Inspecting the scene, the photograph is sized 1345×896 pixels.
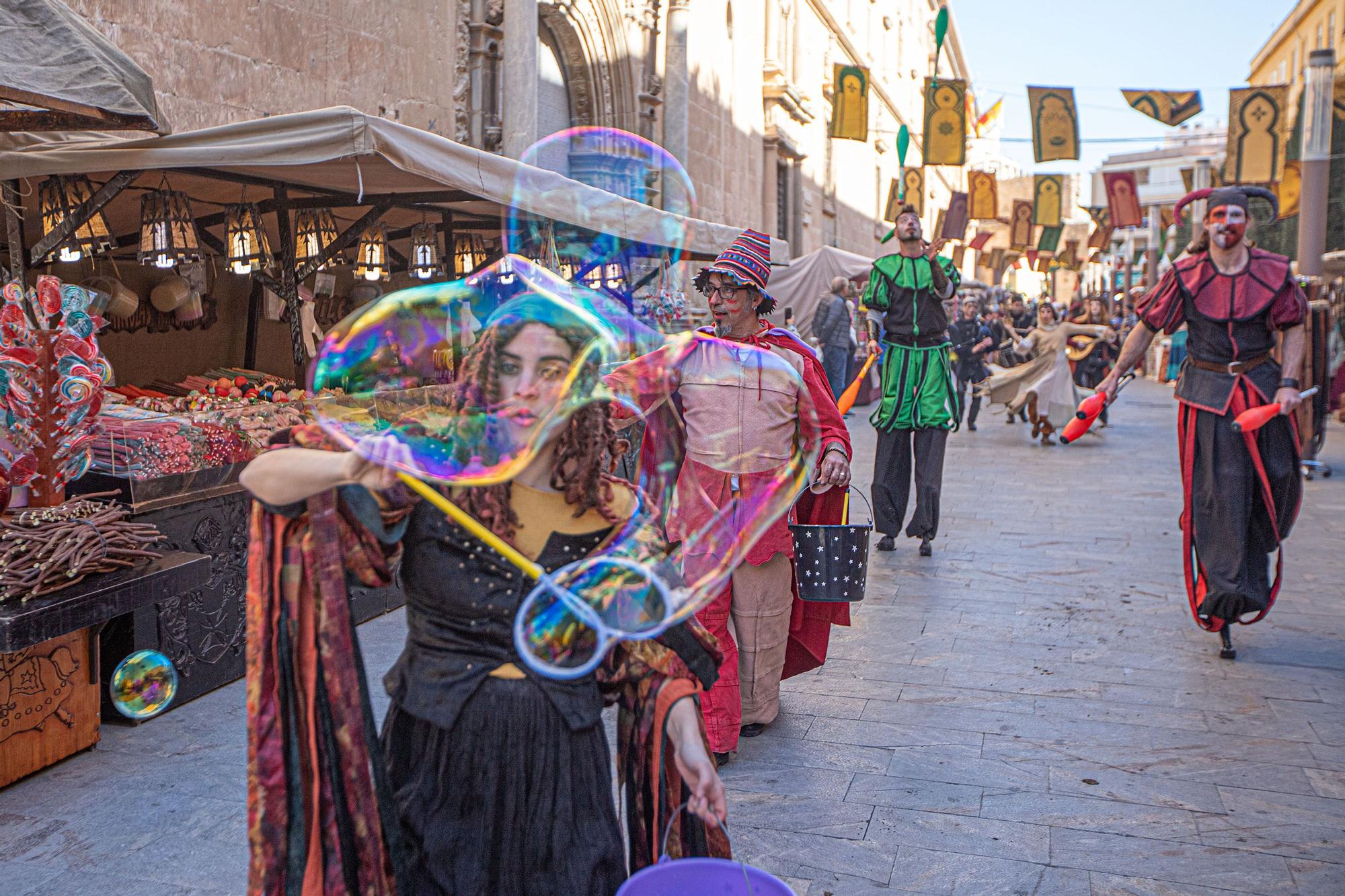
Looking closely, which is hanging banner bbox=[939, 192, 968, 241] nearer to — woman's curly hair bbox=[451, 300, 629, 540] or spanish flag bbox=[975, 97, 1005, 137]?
woman's curly hair bbox=[451, 300, 629, 540]

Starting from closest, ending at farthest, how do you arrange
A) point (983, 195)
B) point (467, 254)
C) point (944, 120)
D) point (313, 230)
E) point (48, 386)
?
point (48, 386)
point (313, 230)
point (467, 254)
point (944, 120)
point (983, 195)

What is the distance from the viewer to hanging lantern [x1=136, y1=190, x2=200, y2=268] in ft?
20.5

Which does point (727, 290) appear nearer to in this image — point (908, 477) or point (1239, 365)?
point (1239, 365)

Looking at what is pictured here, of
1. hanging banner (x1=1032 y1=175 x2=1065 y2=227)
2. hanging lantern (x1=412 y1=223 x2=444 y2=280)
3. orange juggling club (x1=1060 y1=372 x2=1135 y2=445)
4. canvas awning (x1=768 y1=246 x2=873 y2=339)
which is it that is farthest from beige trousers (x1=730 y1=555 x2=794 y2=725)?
hanging banner (x1=1032 y1=175 x2=1065 y2=227)

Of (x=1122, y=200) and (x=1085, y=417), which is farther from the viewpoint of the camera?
(x=1122, y=200)

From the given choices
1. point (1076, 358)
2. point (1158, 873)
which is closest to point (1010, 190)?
point (1076, 358)

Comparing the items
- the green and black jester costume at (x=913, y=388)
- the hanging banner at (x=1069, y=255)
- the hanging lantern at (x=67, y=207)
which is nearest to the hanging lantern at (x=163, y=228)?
the hanging lantern at (x=67, y=207)

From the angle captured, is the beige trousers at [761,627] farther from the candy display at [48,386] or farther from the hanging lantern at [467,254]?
the hanging lantern at [467,254]

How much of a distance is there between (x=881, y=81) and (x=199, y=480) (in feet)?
116

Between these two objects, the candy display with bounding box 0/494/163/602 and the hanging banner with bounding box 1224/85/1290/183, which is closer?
the candy display with bounding box 0/494/163/602

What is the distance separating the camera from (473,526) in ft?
5.75

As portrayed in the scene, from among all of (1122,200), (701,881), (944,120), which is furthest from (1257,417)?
(1122,200)

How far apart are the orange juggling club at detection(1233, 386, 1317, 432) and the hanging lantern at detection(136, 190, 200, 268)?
5464 millimetres

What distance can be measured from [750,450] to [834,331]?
1184 centimetres
